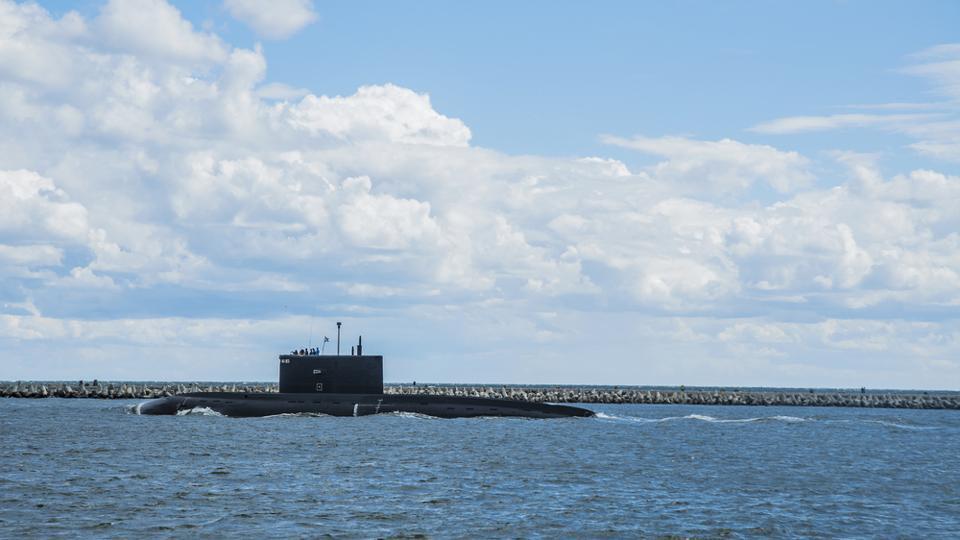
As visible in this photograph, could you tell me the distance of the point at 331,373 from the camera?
60469mm

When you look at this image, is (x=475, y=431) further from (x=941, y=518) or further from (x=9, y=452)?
(x=941, y=518)

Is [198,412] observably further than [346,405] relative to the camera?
Yes

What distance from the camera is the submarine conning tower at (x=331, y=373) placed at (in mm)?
60281

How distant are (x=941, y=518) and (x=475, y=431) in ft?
95.2

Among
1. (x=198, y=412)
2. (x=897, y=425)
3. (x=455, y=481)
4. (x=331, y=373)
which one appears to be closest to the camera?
(x=455, y=481)

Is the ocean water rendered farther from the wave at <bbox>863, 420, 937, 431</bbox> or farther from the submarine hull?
the wave at <bbox>863, 420, 937, 431</bbox>

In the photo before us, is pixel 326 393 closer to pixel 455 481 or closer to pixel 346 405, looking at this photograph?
pixel 346 405

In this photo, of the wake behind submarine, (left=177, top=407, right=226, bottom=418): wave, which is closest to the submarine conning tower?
the wake behind submarine

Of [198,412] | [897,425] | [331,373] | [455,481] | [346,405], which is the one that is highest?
→ [331,373]

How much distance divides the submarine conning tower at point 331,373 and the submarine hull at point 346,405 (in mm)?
458

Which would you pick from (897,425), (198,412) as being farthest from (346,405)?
(897,425)

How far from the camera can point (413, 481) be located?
34.3 m

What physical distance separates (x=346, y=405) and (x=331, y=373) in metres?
2.04

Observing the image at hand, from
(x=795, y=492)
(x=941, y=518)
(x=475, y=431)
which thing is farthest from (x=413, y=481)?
(x=475, y=431)
